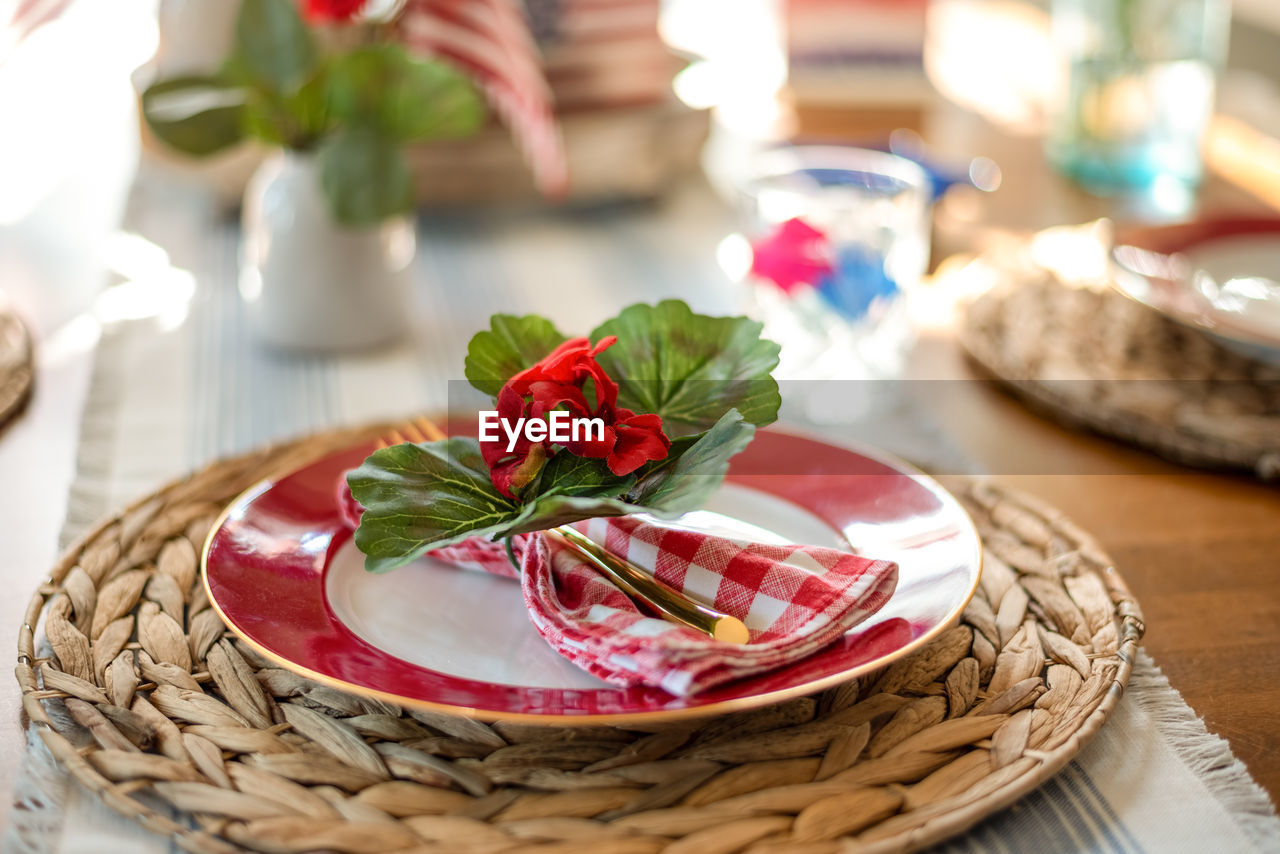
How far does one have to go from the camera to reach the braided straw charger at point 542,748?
37 cm

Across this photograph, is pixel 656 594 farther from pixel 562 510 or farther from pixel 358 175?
pixel 358 175

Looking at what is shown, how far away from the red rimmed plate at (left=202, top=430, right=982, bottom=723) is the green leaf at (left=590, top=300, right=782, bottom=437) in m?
0.08

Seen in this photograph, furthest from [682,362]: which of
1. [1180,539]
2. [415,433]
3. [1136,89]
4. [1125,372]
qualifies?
[1136,89]

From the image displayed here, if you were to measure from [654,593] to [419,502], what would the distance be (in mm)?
90

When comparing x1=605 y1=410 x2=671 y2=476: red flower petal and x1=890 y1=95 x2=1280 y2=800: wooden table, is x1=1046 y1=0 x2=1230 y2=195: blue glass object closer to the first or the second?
x1=890 y1=95 x2=1280 y2=800: wooden table

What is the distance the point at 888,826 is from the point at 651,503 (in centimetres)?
12

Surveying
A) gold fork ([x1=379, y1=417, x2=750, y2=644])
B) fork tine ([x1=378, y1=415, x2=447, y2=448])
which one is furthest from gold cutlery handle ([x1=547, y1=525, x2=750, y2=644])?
fork tine ([x1=378, y1=415, x2=447, y2=448])

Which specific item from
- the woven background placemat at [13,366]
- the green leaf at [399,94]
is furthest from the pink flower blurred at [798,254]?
the woven background placemat at [13,366]

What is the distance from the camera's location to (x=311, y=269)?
81 cm

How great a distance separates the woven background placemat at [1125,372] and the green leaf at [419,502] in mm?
413

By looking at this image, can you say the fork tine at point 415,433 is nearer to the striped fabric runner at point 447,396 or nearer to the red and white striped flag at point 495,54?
the striped fabric runner at point 447,396

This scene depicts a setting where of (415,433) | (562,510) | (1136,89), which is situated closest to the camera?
(562,510)

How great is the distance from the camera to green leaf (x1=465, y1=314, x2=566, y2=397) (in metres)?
0.45

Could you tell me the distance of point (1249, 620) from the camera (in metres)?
0.52
